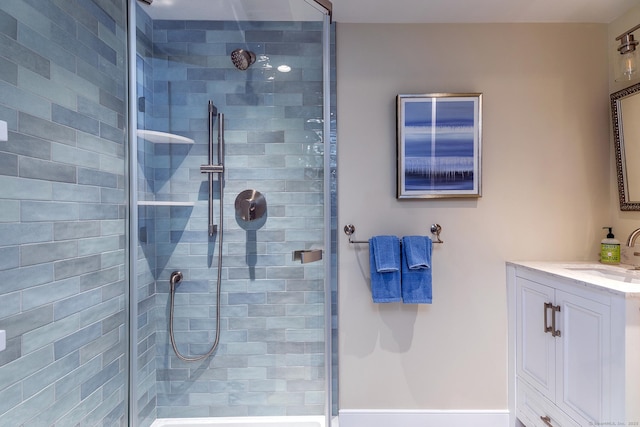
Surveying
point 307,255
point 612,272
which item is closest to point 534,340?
point 612,272

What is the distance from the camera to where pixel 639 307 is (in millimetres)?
1173

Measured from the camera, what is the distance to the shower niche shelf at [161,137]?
1.23 meters

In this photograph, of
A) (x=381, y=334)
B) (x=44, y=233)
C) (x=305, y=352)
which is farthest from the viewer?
(x=381, y=334)

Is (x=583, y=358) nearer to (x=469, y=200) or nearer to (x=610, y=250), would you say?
(x=610, y=250)

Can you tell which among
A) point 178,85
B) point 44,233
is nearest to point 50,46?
point 178,85

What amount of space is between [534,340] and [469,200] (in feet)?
2.62

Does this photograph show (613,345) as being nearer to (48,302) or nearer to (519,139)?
(519,139)

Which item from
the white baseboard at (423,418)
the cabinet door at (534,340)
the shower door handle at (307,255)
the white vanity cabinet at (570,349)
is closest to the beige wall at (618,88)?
the white vanity cabinet at (570,349)

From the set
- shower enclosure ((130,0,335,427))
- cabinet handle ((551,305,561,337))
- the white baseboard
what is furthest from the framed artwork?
the white baseboard

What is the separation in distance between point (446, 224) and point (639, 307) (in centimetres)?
88

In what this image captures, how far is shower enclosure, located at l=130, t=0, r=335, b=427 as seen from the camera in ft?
4.10

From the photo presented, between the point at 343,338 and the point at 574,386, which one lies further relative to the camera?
the point at 343,338

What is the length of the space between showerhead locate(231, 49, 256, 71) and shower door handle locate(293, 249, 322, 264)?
2.67ft

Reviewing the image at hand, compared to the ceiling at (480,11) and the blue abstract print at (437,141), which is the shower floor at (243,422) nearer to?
the blue abstract print at (437,141)
